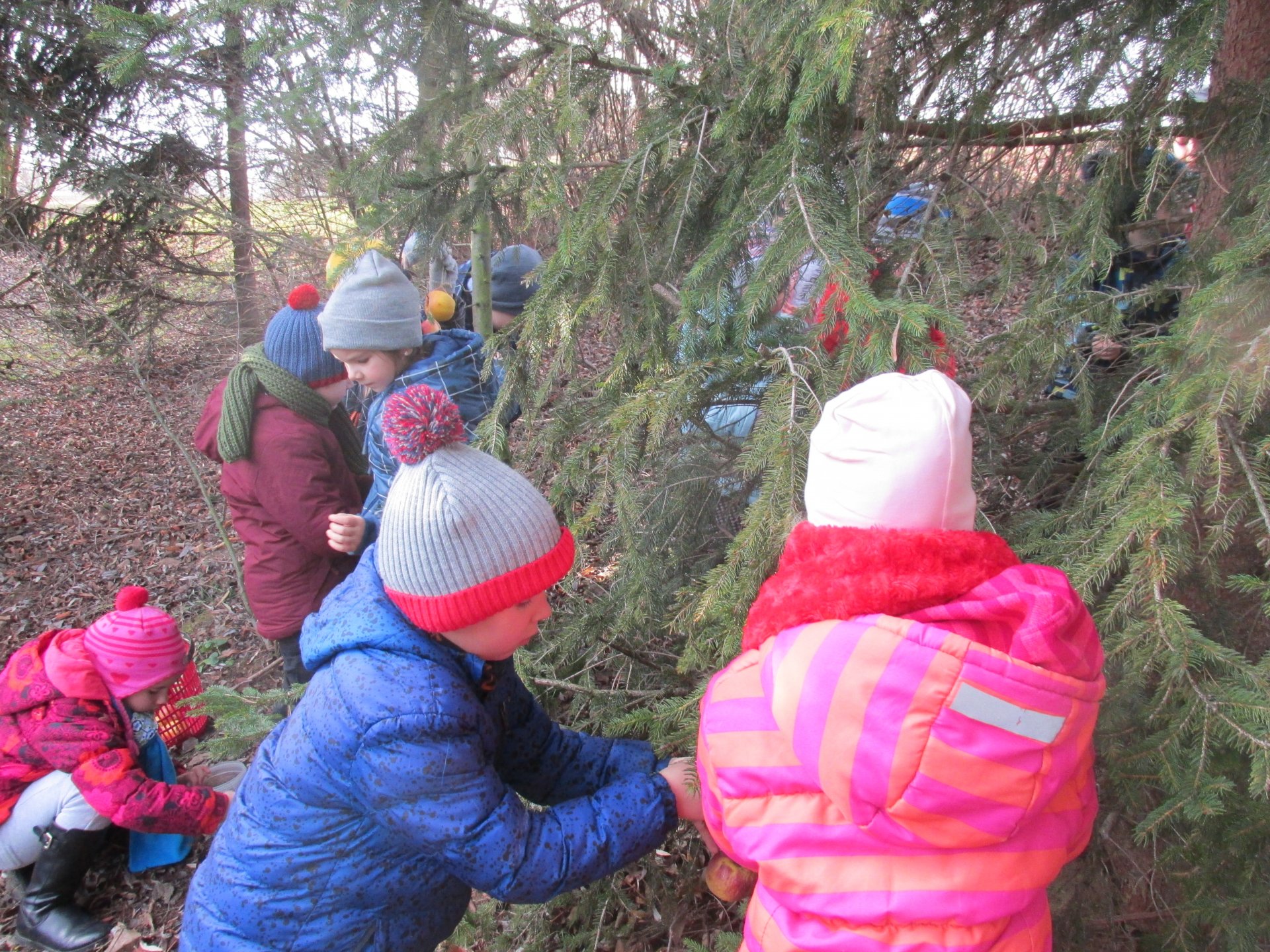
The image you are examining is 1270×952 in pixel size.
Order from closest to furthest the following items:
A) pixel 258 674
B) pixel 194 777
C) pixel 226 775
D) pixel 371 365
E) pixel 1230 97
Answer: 1. pixel 1230 97
2. pixel 371 365
3. pixel 194 777
4. pixel 226 775
5. pixel 258 674

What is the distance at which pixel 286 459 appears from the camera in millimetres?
2893

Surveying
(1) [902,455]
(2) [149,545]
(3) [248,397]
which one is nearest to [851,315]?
(1) [902,455]

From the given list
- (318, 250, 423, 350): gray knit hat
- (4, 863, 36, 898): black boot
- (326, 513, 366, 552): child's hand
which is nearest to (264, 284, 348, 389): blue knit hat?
(318, 250, 423, 350): gray knit hat

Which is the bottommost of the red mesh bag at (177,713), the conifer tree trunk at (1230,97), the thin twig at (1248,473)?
the red mesh bag at (177,713)

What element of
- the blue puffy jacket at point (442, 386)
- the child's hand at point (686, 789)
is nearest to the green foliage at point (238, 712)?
the blue puffy jacket at point (442, 386)

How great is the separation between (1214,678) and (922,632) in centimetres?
70

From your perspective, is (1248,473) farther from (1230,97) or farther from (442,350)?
(442,350)

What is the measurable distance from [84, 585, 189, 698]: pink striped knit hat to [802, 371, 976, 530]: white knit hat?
278 centimetres

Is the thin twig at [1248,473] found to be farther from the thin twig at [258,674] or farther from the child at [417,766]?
the thin twig at [258,674]

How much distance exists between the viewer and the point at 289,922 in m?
1.49

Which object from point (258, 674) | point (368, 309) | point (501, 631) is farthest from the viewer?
point (258, 674)

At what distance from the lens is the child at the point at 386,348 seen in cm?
261

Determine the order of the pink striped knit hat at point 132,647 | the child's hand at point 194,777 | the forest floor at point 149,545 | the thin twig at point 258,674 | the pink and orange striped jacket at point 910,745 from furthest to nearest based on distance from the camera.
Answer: the thin twig at point 258,674 < the child's hand at point 194,777 < the pink striped knit hat at point 132,647 < the forest floor at point 149,545 < the pink and orange striped jacket at point 910,745

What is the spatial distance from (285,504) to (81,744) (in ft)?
3.49
